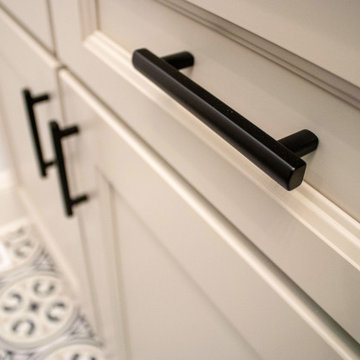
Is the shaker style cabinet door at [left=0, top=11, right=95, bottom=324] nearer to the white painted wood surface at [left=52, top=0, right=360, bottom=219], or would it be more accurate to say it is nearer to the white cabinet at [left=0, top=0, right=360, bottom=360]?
the white cabinet at [left=0, top=0, right=360, bottom=360]

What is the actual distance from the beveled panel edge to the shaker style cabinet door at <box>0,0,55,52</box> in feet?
0.69

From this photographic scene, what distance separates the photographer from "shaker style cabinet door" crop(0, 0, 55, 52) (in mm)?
414

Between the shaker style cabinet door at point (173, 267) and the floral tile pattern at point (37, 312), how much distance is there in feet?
1.06

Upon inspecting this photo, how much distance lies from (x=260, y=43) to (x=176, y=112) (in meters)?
0.09

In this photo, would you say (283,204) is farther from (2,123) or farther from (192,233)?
(2,123)

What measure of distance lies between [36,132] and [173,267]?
0.28 meters

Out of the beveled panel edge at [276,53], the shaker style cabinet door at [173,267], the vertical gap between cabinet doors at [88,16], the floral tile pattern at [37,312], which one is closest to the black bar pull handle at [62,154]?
the shaker style cabinet door at [173,267]

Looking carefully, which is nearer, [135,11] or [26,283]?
[135,11]

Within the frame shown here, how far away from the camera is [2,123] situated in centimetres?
84

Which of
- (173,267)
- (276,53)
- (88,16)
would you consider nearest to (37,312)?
(173,267)

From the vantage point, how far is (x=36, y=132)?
53 centimetres

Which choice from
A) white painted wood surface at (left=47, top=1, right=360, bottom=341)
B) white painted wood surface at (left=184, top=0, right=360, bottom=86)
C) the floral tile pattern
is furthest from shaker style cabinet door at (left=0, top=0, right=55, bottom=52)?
the floral tile pattern

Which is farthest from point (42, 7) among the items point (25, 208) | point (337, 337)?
point (25, 208)

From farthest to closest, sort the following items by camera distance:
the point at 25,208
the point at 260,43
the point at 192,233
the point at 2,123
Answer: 1. the point at 25,208
2. the point at 2,123
3. the point at 192,233
4. the point at 260,43
